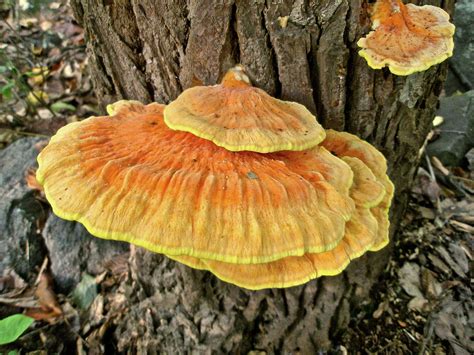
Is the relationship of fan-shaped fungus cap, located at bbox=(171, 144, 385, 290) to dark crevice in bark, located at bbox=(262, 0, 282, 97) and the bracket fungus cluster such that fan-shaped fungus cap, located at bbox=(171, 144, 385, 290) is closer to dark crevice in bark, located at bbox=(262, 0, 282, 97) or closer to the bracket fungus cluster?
the bracket fungus cluster

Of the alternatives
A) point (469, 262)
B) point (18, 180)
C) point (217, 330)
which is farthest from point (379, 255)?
point (18, 180)

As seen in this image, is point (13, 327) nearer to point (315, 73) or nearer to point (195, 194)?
point (195, 194)

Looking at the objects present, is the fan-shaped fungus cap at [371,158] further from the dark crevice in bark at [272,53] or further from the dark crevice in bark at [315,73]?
the dark crevice in bark at [272,53]

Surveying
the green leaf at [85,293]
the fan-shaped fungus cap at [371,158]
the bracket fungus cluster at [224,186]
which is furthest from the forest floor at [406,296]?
the bracket fungus cluster at [224,186]

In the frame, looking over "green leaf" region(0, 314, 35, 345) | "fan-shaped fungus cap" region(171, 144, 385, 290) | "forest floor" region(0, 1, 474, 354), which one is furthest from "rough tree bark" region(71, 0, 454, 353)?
"green leaf" region(0, 314, 35, 345)

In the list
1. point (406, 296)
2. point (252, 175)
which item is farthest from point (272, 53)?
point (406, 296)

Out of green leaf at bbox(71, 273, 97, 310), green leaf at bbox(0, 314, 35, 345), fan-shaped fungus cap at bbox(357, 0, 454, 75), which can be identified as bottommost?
green leaf at bbox(71, 273, 97, 310)
